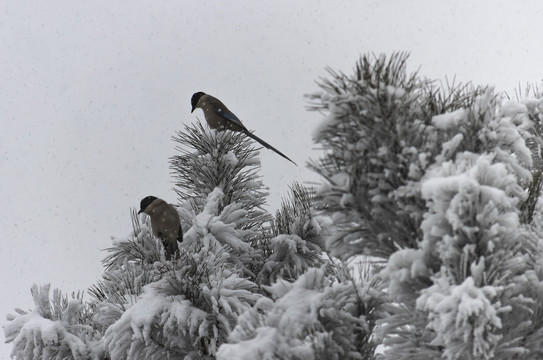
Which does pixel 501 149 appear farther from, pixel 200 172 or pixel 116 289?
pixel 200 172

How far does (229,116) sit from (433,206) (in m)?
3.65

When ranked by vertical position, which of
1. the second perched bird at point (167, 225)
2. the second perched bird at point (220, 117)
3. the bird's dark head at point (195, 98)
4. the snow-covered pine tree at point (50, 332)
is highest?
the bird's dark head at point (195, 98)

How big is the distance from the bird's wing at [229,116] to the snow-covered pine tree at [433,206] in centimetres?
303

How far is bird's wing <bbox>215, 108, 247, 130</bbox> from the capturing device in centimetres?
493

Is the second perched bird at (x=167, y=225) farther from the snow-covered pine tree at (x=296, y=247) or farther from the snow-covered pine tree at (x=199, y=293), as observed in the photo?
the snow-covered pine tree at (x=296, y=247)

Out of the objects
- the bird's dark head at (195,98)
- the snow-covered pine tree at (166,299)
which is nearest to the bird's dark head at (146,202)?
the snow-covered pine tree at (166,299)

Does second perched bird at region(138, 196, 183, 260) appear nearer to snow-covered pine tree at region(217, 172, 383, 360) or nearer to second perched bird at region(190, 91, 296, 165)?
second perched bird at region(190, 91, 296, 165)

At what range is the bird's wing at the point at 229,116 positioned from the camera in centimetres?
493

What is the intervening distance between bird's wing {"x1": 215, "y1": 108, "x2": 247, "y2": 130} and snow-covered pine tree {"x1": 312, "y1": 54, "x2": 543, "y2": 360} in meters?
3.03

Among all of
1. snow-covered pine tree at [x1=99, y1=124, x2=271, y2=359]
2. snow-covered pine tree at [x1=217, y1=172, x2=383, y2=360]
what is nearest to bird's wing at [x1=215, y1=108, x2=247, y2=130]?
snow-covered pine tree at [x1=99, y1=124, x2=271, y2=359]

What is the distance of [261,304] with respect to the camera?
1.94 metres

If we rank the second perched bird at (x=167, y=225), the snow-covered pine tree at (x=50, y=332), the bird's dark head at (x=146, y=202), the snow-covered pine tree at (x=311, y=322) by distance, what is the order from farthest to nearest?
the bird's dark head at (x=146, y=202) < the second perched bird at (x=167, y=225) < the snow-covered pine tree at (x=50, y=332) < the snow-covered pine tree at (x=311, y=322)

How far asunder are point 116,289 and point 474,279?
2269mm

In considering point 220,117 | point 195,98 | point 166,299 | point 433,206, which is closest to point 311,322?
point 433,206
